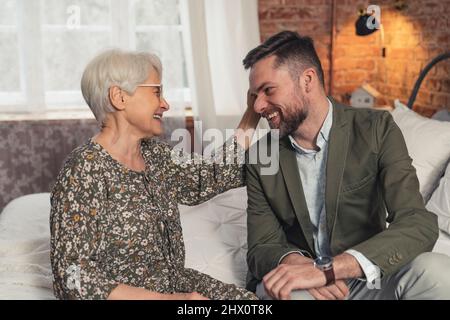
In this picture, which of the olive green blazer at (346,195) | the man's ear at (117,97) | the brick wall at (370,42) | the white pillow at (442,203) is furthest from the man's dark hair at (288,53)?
the brick wall at (370,42)

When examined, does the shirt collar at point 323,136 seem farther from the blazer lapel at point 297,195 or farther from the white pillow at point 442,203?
the white pillow at point 442,203

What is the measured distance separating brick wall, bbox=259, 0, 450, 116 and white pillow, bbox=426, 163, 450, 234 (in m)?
1.39

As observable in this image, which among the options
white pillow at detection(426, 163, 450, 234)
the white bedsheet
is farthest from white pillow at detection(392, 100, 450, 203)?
the white bedsheet

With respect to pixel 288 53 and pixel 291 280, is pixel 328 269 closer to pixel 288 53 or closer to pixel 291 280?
pixel 291 280

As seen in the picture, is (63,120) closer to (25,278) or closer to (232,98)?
(232,98)

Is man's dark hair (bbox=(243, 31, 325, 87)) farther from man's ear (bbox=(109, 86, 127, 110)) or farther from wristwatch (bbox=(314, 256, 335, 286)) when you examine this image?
wristwatch (bbox=(314, 256, 335, 286))

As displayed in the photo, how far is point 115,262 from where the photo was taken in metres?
1.74

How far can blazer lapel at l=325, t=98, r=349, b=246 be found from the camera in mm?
1855

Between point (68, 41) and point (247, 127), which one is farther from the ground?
point (68, 41)

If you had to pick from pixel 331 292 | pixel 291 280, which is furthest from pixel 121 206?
pixel 331 292

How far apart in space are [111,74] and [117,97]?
68 millimetres

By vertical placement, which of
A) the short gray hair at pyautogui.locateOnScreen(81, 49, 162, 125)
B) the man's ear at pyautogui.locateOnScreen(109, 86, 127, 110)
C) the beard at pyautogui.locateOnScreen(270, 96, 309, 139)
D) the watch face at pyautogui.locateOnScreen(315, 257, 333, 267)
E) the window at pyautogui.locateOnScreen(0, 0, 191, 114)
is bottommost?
the watch face at pyautogui.locateOnScreen(315, 257, 333, 267)

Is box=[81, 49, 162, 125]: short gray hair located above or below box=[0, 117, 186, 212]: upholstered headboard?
above

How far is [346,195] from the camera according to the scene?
6.12ft
